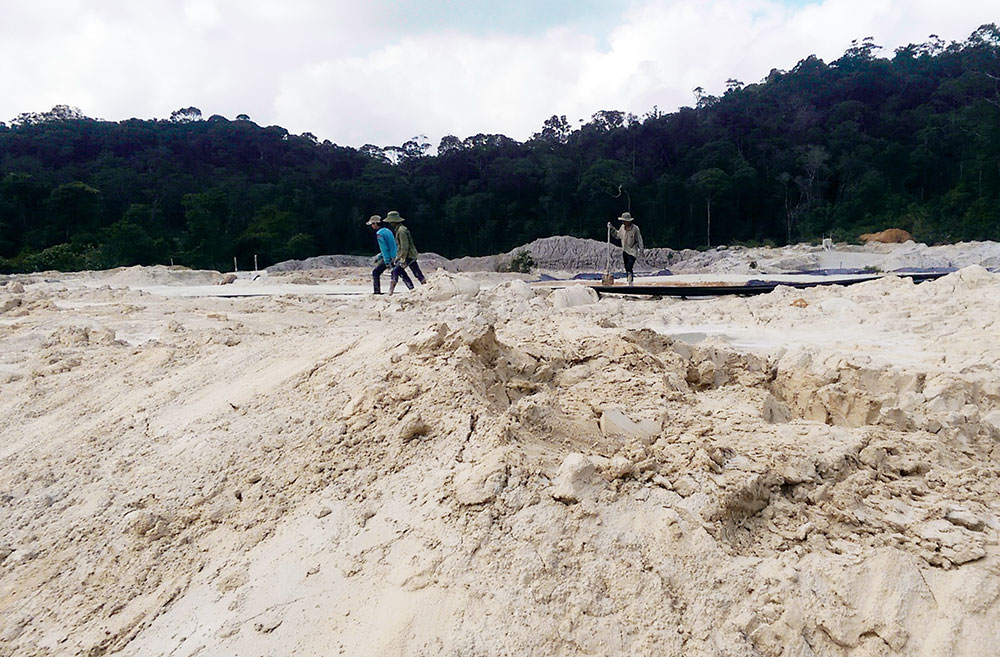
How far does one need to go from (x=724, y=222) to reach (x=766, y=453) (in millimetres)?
32448

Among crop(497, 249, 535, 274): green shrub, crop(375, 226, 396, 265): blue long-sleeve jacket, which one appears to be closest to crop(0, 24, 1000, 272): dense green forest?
crop(497, 249, 535, 274): green shrub

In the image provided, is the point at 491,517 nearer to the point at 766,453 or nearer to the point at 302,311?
the point at 766,453

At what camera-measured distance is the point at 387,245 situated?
925 centimetres

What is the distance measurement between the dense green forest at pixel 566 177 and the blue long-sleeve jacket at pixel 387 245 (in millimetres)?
17903

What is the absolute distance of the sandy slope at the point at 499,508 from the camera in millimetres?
1646

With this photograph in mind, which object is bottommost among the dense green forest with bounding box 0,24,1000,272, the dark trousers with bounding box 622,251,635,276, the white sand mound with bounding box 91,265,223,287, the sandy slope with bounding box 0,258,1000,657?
the sandy slope with bounding box 0,258,1000,657

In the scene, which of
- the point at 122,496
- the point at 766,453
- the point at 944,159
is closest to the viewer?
the point at 766,453

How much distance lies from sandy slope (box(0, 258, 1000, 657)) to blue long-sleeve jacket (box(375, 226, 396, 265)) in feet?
18.4

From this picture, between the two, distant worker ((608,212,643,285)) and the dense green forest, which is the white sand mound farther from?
the dense green forest

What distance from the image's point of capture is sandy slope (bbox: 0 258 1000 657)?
1.65 metres

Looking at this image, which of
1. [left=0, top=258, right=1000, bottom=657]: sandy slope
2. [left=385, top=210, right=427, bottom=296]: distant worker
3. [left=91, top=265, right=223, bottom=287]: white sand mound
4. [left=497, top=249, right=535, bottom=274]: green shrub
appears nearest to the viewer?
[left=0, top=258, right=1000, bottom=657]: sandy slope

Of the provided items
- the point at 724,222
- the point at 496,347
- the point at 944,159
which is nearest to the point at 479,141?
the point at 724,222

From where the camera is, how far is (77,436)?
122 inches

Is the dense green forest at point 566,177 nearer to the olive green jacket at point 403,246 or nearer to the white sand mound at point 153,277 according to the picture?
the white sand mound at point 153,277
